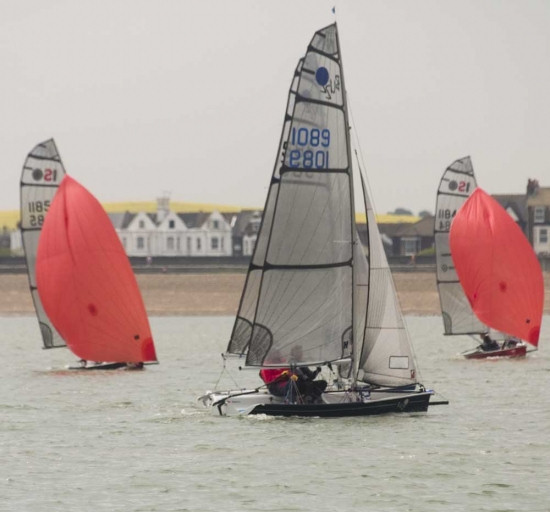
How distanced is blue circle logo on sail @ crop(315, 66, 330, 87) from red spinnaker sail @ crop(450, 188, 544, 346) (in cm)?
2214

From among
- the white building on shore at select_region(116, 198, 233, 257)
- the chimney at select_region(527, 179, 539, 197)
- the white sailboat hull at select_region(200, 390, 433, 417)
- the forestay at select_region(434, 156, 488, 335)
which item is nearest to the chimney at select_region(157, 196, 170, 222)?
the white building on shore at select_region(116, 198, 233, 257)

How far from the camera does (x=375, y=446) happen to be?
32.2m

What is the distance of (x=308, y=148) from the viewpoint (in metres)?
35.0

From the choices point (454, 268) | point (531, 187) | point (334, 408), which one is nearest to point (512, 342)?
point (454, 268)

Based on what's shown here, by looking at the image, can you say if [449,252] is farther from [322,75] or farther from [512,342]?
[322,75]

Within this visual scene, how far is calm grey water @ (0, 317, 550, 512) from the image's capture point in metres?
26.6

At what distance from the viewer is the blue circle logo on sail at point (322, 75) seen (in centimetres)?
3475

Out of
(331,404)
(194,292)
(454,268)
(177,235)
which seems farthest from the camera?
(177,235)

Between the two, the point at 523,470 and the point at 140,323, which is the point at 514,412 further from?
the point at 140,323

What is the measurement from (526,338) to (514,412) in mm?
15748

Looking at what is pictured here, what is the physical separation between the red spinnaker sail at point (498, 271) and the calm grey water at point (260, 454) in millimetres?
6359

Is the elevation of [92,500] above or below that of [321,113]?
below

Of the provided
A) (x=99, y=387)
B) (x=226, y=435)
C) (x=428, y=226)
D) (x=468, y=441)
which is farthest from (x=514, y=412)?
(x=428, y=226)

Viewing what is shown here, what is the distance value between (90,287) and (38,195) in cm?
578
